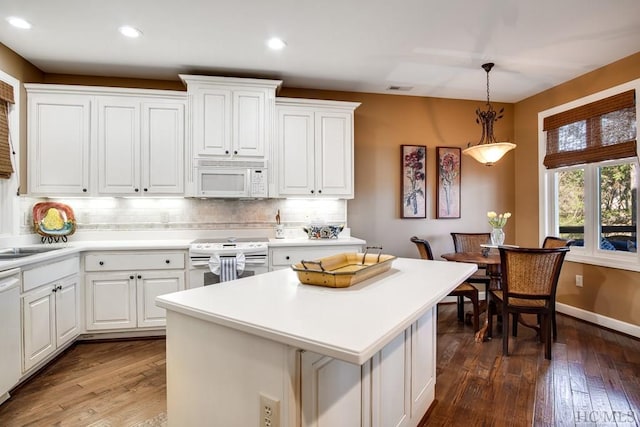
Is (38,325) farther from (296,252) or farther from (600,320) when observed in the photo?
(600,320)

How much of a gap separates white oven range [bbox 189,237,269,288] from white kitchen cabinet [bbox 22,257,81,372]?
98 cm

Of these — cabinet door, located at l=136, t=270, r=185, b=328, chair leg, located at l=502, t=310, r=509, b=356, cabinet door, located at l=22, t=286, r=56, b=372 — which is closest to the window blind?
cabinet door, located at l=22, t=286, r=56, b=372

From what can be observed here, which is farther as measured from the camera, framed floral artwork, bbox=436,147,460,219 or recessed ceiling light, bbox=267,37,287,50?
framed floral artwork, bbox=436,147,460,219

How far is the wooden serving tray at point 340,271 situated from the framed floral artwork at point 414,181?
102 inches

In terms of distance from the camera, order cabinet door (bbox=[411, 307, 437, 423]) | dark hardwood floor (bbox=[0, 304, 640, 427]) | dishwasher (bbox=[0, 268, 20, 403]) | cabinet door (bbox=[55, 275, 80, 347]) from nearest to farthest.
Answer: cabinet door (bbox=[411, 307, 437, 423]), dark hardwood floor (bbox=[0, 304, 640, 427]), dishwasher (bbox=[0, 268, 20, 403]), cabinet door (bbox=[55, 275, 80, 347])

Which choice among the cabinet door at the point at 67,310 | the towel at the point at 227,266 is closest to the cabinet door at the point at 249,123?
the towel at the point at 227,266

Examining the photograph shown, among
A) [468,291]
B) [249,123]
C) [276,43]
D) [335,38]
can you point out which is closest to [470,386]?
[468,291]

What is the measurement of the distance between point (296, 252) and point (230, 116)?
1564mm

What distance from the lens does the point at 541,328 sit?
2.96m

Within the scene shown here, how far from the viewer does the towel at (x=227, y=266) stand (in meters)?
3.01

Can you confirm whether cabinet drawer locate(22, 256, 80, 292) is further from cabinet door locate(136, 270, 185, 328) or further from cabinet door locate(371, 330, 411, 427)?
cabinet door locate(371, 330, 411, 427)

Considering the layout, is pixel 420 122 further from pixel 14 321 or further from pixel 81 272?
pixel 14 321

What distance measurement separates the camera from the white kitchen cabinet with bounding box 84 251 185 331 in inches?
120

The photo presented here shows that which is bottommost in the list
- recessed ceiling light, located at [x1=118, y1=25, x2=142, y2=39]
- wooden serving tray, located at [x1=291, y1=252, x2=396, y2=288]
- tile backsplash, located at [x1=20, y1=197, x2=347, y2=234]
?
wooden serving tray, located at [x1=291, y1=252, x2=396, y2=288]
